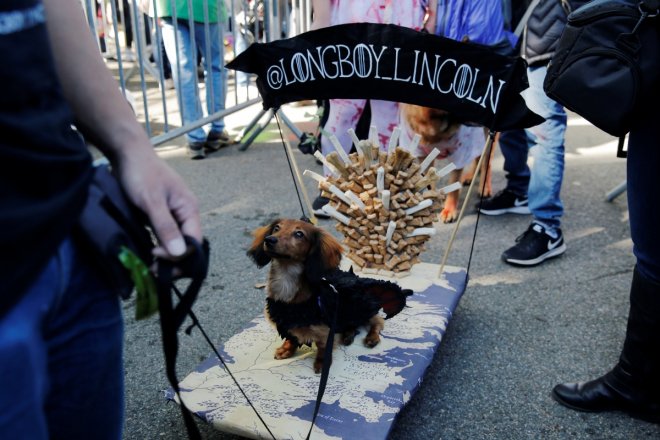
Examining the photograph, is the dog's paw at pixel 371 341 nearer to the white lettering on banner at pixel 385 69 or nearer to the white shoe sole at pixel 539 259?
the white lettering on banner at pixel 385 69

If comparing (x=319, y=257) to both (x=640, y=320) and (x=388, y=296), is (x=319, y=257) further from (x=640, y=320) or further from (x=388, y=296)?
(x=640, y=320)

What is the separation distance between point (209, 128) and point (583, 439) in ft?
14.7

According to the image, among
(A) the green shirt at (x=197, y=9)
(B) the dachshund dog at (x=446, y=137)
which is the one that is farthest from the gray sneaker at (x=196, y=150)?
(B) the dachshund dog at (x=446, y=137)

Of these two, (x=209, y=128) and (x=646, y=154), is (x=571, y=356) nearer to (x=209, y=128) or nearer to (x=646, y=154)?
(x=646, y=154)

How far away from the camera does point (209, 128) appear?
589cm

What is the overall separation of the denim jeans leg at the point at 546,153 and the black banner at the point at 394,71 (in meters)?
0.96

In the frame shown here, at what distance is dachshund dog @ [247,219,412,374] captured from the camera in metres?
2.09

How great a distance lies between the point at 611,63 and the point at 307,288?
45.6 inches

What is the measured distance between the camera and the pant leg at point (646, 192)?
1.93m


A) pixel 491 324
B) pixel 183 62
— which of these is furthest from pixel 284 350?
pixel 183 62

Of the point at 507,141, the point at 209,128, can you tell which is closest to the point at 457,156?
the point at 507,141

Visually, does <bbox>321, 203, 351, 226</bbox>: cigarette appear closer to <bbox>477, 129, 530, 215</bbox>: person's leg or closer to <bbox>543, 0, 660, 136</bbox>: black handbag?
<bbox>543, 0, 660, 136</bbox>: black handbag

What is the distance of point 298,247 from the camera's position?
207cm

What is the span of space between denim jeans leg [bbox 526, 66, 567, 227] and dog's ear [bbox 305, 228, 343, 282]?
1803 mm
